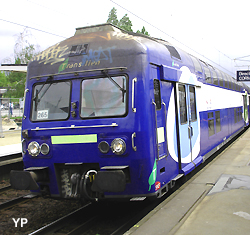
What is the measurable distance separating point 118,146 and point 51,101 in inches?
61.1

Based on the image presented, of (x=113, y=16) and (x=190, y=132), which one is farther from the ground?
(x=113, y=16)

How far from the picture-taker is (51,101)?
215 inches

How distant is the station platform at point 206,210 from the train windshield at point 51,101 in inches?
89.2

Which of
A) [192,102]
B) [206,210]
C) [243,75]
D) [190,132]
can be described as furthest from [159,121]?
[243,75]

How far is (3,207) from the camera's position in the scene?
692 centimetres

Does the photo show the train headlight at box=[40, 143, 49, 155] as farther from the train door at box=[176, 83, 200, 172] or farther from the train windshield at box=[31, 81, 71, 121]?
the train door at box=[176, 83, 200, 172]

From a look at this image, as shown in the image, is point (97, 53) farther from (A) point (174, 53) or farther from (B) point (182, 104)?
(B) point (182, 104)

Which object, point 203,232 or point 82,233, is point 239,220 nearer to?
point 203,232

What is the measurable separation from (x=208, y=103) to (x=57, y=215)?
5.46m

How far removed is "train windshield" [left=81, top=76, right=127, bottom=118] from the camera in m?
4.99

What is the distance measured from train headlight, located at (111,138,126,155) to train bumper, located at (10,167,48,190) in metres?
1.31

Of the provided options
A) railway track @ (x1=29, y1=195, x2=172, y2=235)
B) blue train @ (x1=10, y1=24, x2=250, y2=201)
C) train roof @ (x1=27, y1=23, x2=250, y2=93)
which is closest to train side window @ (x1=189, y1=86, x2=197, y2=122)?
blue train @ (x1=10, y1=24, x2=250, y2=201)

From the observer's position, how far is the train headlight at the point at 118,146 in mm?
4789

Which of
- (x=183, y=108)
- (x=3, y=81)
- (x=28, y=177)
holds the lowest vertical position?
(x=28, y=177)
